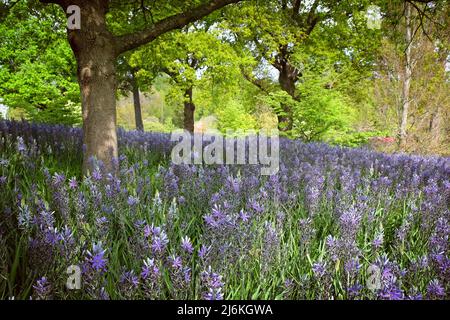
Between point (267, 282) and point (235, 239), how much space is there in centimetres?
30

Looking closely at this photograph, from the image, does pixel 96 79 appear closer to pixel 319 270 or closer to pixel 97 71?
pixel 97 71

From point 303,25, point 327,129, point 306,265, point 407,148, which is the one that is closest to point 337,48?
point 303,25

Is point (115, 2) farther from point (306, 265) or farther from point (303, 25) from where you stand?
point (303, 25)

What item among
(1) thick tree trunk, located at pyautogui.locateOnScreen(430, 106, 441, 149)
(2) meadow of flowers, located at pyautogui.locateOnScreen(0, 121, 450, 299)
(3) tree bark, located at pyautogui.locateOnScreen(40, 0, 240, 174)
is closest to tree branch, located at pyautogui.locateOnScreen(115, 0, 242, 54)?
(3) tree bark, located at pyautogui.locateOnScreen(40, 0, 240, 174)

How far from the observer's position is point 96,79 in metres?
4.17

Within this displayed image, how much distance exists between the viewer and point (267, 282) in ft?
6.35

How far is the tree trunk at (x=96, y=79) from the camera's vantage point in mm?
4098

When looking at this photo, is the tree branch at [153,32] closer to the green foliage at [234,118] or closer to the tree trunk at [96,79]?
the tree trunk at [96,79]

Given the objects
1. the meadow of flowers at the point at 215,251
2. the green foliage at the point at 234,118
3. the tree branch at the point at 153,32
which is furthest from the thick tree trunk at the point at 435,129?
the tree branch at the point at 153,32

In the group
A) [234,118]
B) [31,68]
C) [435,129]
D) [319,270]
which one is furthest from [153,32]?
[234,118]

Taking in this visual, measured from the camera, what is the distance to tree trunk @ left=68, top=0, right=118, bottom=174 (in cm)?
410

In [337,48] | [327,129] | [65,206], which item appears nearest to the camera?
[65,206]

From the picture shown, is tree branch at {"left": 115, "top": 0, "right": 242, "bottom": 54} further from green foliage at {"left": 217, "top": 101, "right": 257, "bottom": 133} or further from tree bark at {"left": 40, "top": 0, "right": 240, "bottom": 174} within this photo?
green foliage at {"left": 217, "top": 101, "right": 257, "bottom": 133}

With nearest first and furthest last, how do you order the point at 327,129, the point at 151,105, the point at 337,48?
the point at 327,129
the point at 337,48
the point at 151,105
